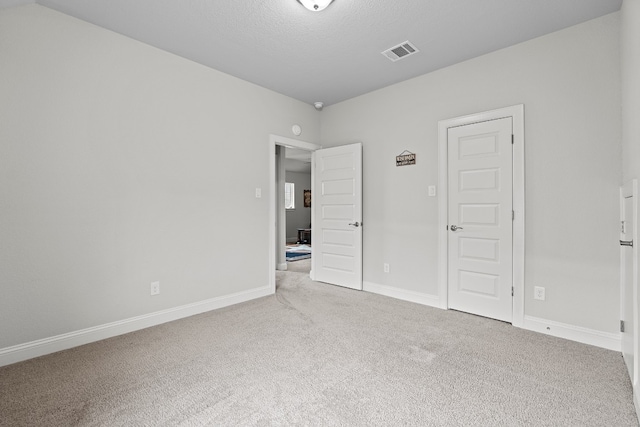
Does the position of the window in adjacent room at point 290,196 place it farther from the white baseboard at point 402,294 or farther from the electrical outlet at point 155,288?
the electrical outlet at point 155,288

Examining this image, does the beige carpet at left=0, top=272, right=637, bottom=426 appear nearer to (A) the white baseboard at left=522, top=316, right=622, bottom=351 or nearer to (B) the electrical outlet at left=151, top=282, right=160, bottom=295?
(A) the white baseboard at left=522, top=316, right=622, bottom=351

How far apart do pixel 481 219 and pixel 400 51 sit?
1.84 meters

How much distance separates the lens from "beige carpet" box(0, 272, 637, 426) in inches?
64.4

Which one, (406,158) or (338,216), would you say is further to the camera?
(338,216)

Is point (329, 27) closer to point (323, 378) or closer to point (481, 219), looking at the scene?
point (481, 219)

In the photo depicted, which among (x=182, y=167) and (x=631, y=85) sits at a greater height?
(x=631, y=85)

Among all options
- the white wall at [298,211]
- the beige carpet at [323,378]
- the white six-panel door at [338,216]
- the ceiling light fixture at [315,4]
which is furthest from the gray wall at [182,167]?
the white wall at [298,211]

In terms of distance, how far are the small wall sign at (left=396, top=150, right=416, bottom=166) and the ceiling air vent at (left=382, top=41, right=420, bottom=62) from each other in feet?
3.47

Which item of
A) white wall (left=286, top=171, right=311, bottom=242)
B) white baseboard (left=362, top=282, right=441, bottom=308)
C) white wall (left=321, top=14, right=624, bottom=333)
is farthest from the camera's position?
white wall (left=286, top=171, right=311, bottom=242)

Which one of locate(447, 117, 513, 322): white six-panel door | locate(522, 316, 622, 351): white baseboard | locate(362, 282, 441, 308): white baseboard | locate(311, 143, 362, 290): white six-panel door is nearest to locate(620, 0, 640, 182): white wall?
locate(447, 117, 513, 322): white six-panel door

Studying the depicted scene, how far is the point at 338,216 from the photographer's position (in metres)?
4.40

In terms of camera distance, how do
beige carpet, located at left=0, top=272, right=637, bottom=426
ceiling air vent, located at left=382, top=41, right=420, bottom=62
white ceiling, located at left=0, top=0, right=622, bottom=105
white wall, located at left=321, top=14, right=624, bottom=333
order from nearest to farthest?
beige carpet, located at left=0, top=272, right=637, bottom=426 < white ceiling, located at left=0, top=0, right=622, bottom=105 < white wall, located at left=321, top=14, right=624, bottom=333 < ceiling air vent, located at left=382, top=41, right=420, bottom=62

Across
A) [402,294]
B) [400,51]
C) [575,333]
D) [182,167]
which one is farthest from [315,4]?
[575,333]

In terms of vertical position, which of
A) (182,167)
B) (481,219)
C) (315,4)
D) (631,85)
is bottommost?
(481,219)
